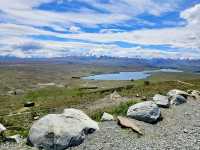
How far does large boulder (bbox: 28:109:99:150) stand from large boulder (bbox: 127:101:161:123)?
16.4 feet

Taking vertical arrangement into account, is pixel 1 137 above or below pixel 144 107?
below

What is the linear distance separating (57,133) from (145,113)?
7921 millimetres

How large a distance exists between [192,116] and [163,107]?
3731 millimetres

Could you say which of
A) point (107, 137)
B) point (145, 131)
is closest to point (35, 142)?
point (107, 137)

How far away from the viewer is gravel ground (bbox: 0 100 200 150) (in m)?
20.6

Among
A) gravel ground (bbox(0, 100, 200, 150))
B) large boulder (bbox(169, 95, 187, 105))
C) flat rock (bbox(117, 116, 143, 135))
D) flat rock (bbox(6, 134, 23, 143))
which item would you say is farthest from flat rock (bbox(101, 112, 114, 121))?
large boulder (bbox(169, 95, 187, 105))

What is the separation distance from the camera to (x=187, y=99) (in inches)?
1437

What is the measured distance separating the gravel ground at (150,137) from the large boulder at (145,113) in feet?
1.70

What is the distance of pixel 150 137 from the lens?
2267 centimetres

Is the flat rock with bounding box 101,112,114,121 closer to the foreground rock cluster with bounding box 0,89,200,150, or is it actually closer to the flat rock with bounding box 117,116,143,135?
the foreground rock cluster with bounding box 0,89,200,150

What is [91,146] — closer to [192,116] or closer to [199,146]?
[199,146]

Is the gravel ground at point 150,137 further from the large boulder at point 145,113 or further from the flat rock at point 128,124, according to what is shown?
the large boulder at point 145,113

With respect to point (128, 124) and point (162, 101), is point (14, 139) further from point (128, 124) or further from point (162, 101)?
point (162, 101)

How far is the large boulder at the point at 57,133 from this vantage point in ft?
69.3
